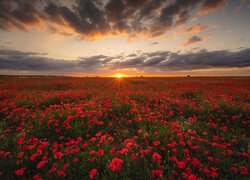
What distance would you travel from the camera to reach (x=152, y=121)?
14.1 feet

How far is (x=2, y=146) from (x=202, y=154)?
494 cm

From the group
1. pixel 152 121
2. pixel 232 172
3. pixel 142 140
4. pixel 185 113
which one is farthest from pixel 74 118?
pixel 185 113

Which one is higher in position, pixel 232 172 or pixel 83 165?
pixel 83 165

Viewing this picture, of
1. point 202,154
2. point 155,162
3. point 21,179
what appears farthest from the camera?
point 202,154

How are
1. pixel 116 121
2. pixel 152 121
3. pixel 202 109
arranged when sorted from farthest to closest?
1. pixel 202 109
2. pixel 116 121
3. pixel 152 121

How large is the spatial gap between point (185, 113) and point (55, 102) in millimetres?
7371

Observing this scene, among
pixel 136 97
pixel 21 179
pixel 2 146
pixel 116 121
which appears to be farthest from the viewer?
pixel 136 97

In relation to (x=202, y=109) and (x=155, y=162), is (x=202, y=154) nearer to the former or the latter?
(x=155, y=162)

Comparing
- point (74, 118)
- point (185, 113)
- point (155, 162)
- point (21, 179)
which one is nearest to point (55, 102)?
point (74, 118)

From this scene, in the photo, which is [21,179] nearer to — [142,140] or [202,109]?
[142,140]

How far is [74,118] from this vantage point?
4324 mm

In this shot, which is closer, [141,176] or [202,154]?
[141,176]

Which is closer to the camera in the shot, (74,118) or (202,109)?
(74,118)

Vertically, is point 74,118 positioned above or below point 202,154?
above
